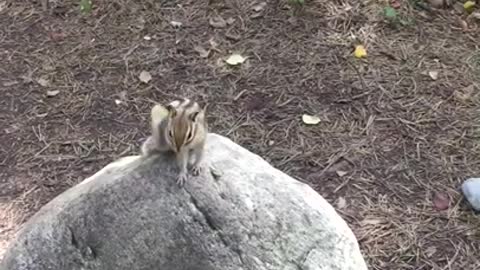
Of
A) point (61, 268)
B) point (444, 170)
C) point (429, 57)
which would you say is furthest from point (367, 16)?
point (61, 268)

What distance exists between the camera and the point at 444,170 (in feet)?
14.0

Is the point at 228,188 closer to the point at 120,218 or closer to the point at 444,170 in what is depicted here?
the point at 120,218

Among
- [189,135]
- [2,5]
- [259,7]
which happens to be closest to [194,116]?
[189,135]

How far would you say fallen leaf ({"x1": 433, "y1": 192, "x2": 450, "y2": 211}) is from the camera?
13.4 ft

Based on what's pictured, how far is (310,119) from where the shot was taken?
4.58 m

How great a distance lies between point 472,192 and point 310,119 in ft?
3.17

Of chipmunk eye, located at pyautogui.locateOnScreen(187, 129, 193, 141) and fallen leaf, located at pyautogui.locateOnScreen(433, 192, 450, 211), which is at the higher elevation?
chipmunk eye, located at pyautogui.locateOnScreen(187, 129, 193, 141)

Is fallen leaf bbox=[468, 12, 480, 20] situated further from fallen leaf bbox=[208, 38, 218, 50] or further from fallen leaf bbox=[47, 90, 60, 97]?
fallen leaf bbox=[47, 90, 60, 97]

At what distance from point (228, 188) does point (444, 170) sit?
1.64 metres

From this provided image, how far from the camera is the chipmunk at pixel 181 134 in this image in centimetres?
292

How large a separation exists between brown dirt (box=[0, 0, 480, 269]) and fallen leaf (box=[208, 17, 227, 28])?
0.12 feet

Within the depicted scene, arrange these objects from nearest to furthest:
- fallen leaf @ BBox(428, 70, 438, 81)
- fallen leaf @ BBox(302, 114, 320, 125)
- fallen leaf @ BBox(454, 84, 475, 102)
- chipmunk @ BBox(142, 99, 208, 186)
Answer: chipmunk @ BBox(142, 99, 208, 186) < fallen leaf @ BBox(302, 114, 320, 125) < fallen leaf @ BBox(454, 84, 475, 102) < fallen leaf @ BBox(428, 70, 438, 81)

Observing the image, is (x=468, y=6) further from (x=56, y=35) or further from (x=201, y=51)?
(x=56, y=35)

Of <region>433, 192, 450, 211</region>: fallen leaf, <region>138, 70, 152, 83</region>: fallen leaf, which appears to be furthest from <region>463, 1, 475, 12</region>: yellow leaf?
<region>138, 70, 152, 83</region>: fallen leaf
